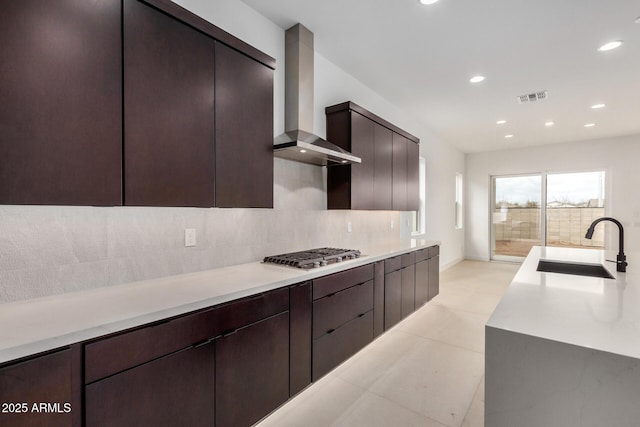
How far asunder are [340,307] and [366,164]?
1614mm

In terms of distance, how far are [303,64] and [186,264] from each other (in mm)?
1982

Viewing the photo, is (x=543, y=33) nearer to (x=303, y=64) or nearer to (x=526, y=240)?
(x=303, y=64)

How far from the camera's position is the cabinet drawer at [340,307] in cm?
214

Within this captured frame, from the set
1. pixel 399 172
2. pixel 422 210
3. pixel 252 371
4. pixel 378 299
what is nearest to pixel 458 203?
pixel 422 210

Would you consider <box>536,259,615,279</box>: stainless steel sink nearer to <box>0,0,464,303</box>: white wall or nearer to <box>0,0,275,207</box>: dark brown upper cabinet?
<box>0,0,464,303</box>: white wall

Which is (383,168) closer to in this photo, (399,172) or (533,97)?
(399,172)

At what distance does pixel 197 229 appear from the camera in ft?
6.74

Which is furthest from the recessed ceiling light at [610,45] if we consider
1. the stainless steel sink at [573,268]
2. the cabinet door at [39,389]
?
the cabinet door at [39,389]

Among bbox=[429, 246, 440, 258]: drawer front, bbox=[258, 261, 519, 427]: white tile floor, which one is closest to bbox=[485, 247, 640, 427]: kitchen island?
bbox=[258, 261, 519, 427]: white tile floor

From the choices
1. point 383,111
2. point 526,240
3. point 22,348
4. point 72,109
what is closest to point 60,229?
point 72,109

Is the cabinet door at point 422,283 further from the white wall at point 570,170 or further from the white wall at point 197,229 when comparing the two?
the white wall at point 570,170

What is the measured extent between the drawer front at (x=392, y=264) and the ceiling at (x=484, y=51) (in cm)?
215

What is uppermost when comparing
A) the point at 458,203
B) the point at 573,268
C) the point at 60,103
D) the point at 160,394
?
the point at 60,103

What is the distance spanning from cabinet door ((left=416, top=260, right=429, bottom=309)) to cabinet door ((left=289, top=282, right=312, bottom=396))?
83.3 inches
